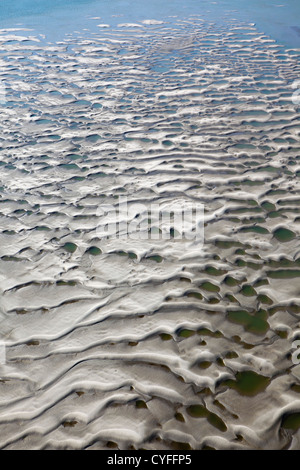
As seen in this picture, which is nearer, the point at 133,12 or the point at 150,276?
the point at 150,276

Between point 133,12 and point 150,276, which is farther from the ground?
point 133,12

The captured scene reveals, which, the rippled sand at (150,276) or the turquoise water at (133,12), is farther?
the turquoise water at (133,12)

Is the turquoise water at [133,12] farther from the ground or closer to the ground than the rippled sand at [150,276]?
farther from the ground
